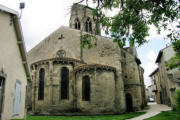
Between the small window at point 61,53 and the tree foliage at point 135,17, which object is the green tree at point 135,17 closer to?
the tree foliage at point 135,17

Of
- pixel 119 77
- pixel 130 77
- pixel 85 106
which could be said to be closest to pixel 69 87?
pixel 85 106

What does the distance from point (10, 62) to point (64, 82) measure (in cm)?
1262

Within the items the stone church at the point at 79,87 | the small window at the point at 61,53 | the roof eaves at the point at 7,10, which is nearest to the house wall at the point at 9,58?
the roof eaves at the point at 7,10

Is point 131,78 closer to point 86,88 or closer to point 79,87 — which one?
point 86,88

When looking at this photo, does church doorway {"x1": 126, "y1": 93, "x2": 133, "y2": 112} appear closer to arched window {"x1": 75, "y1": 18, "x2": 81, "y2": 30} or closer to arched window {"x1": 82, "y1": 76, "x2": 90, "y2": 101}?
arched window {"x1": 82, "y1": 76, "x2": 90, "y2": 101}

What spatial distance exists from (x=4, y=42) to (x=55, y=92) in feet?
42.3

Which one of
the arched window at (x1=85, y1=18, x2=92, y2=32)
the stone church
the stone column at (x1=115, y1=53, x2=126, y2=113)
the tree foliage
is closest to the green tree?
the tree foliage

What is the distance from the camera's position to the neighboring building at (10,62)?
692cm

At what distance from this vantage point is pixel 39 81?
20156mm

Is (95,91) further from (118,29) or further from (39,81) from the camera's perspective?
(118,29)

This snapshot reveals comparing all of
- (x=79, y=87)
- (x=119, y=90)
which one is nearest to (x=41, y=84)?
(x=79, y=87)

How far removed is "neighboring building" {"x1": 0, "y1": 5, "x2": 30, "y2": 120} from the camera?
22.7 ft

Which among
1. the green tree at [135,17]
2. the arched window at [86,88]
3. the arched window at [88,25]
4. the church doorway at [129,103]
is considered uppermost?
the arched window at [88,25]

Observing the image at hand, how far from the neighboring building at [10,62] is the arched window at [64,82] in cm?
1030
